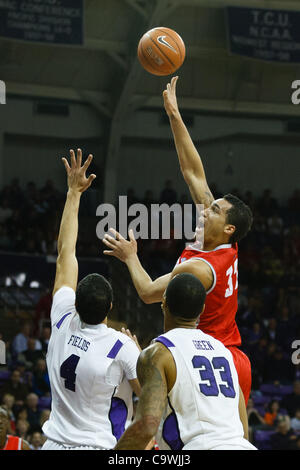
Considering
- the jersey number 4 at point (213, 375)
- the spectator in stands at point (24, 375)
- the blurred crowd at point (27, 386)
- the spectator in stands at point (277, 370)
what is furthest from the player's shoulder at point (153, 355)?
the spectator in stands at point (277, 370)

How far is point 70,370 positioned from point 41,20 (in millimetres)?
13423

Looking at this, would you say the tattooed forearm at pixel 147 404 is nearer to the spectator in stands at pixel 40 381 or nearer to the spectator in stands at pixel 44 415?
the spectator in stands at pixel 44 415

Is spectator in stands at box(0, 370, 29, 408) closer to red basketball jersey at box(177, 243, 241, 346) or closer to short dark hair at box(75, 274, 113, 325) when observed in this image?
red basketball jersey at box(177, 243, 241, 346)

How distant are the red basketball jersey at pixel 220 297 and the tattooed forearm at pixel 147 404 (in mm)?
1576

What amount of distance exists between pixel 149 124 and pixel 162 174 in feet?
5.45

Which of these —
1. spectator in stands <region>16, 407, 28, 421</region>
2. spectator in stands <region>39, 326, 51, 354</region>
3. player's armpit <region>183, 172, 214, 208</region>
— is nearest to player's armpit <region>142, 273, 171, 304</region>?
player's armpit <region>183, 172, 214, 208</region>

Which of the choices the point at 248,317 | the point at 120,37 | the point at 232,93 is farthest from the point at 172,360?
the point at 232,93

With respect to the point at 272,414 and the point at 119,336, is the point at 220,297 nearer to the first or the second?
the point at 119,336

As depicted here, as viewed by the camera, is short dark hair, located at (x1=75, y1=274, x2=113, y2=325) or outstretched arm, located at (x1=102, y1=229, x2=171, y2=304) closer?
short dark hair, located at (x1=75, y1=274, x2=113, y2=325)

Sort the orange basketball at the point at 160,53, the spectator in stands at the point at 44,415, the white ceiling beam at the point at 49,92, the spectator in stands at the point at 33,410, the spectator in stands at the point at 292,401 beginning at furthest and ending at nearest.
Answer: the white ceiling beam at the point at 49,92 → the spectator in stands at the point at 292,401 → the spectator in stands at the point at 33,410 → the spectator in stands at the point at 44,415 → the orange basketball at the point at 160,53

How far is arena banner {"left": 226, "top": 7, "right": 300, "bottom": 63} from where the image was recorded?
700 inches

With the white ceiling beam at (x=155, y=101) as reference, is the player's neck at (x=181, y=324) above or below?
below

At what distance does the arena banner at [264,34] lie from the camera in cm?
1778

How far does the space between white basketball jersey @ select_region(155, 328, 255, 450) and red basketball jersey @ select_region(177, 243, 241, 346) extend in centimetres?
140
